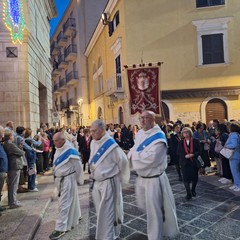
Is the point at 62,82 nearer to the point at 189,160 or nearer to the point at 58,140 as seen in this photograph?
the point at 189,160

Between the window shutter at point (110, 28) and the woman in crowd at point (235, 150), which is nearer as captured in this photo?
the woman in crowd at point (235, 150)

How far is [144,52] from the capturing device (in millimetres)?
19562

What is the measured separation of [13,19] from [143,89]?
16.9ft

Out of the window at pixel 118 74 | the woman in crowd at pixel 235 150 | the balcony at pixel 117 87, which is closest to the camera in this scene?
the woman in crowd at pixel 235 150

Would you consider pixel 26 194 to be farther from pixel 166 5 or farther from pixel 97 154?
pixel 166 5

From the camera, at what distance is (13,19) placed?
11078 millimetres

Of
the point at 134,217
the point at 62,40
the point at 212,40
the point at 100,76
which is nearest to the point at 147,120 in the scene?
the point at 134,217

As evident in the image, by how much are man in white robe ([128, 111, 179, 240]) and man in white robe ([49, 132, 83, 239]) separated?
1.28 meters

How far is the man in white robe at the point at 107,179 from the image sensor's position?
15.2 feet

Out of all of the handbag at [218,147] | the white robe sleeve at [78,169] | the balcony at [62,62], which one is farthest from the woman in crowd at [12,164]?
the balcony at [62,62]

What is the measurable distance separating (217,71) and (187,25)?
3.29 metres

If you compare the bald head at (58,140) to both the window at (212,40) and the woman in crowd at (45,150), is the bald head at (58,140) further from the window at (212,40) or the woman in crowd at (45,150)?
the window at (212,40)

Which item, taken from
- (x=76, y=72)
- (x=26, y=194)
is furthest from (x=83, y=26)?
(x=26, y=194)

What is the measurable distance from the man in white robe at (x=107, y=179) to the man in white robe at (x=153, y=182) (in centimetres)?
28
